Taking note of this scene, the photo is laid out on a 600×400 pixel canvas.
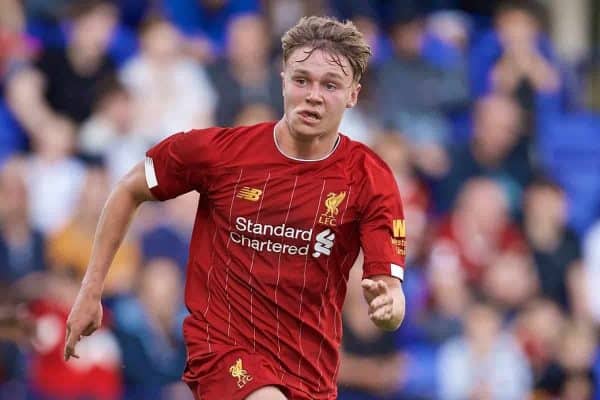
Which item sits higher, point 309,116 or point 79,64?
point 79,64

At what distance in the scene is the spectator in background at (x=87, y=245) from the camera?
9078mm

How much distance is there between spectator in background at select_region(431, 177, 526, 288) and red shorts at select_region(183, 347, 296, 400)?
5.00 m

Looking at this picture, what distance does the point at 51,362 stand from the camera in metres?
8.62

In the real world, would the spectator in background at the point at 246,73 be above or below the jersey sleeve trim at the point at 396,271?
above

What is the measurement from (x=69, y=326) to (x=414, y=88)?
248 inches

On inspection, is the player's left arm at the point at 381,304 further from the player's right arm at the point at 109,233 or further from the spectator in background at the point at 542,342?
the spectator in background at the point at 542,342

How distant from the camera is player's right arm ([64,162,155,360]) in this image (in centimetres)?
518

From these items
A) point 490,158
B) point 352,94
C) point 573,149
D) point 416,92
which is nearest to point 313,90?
point 352,94

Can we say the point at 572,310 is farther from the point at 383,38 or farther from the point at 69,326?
the point at 69,326

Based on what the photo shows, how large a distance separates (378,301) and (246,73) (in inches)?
234

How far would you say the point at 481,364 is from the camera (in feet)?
31.3

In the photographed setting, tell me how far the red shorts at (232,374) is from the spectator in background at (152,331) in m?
3.76

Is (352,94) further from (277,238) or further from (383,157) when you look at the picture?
(383,157)

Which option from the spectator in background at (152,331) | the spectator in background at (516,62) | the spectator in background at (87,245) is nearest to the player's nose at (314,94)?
the spectator in background at (152,331)
